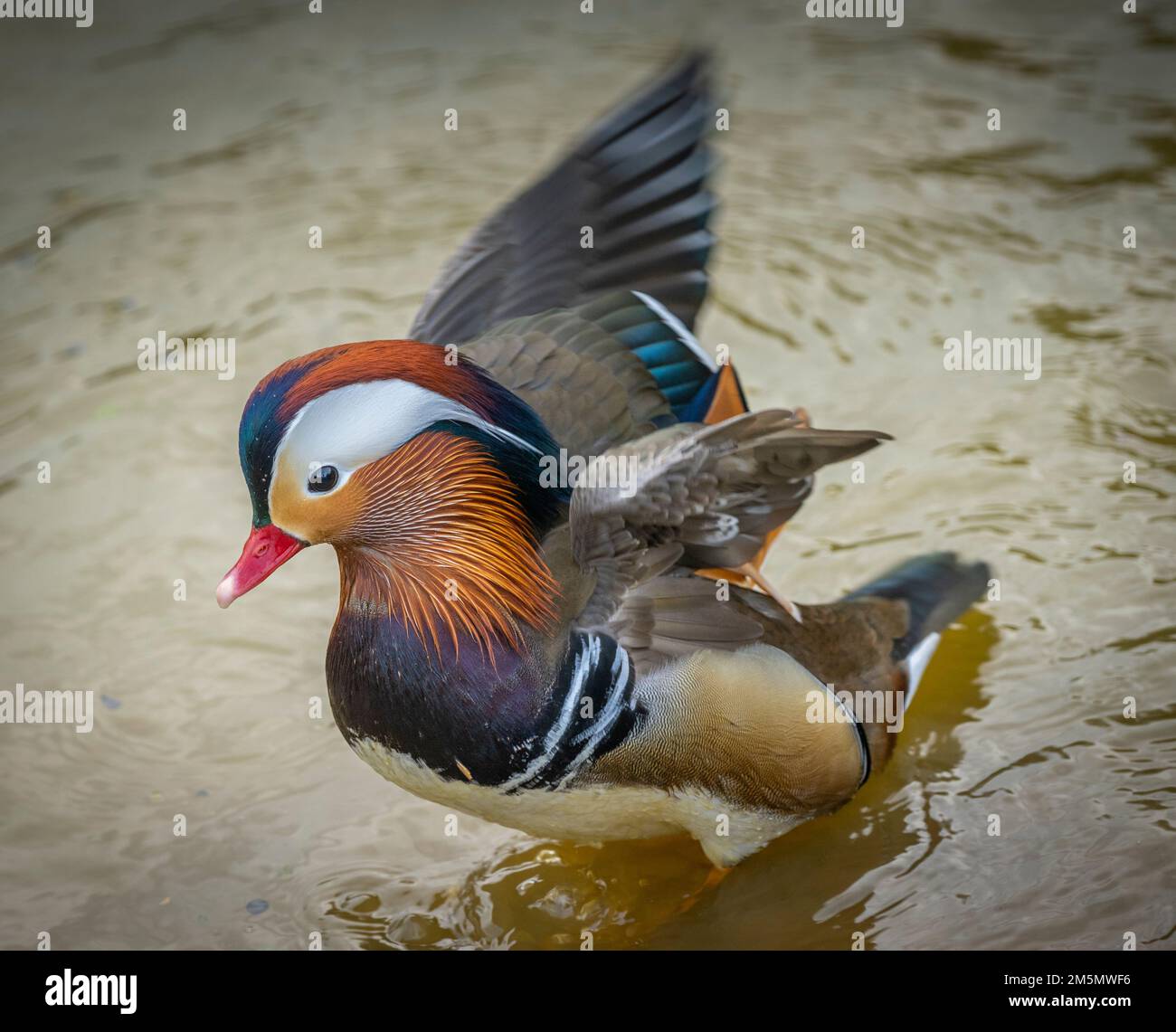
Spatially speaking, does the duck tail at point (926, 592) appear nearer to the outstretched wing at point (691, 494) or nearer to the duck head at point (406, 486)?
the outstretched wing at point (691, 494)

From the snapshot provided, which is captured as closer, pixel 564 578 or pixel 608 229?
pixel 564 578

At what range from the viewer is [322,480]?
108 inches

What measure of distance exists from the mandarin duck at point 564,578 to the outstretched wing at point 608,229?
0.28 meters

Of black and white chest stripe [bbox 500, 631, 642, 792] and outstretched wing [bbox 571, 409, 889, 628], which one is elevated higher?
outstretched wing [bbox 571, 409, 889, 628]

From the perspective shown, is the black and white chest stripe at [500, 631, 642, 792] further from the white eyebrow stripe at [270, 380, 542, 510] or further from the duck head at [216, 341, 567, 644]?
the white eyebrow stripe at [270, 380, 542, 510]

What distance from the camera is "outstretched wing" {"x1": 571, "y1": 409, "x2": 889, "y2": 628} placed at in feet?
8.94

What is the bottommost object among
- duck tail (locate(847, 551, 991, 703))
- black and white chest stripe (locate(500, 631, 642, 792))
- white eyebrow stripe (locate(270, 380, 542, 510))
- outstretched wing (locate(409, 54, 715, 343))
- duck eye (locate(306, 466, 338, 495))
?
black and white chest stripe (locate(500, 631, 642, 792))

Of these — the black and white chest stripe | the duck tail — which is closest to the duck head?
the black and white chest stripe

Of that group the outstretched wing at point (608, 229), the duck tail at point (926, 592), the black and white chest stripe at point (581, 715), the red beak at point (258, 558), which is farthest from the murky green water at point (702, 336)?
the red beak at point (258, 558)

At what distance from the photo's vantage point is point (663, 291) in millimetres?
3680

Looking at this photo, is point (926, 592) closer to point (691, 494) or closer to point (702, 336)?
point (691, 494)

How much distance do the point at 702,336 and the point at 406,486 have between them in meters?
2.91

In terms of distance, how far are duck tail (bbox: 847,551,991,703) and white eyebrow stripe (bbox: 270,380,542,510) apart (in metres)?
1.50

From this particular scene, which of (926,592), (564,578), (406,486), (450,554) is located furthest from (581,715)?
(926,592)
